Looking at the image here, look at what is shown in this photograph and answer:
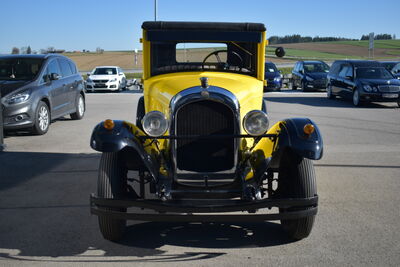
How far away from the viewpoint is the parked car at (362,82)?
18027 millimetres

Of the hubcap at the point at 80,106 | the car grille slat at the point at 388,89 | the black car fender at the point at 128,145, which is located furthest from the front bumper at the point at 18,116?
the car grille slat at the point at 388,89

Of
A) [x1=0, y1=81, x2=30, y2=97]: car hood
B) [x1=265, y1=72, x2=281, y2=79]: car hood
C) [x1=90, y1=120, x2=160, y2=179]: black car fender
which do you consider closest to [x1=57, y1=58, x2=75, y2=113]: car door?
[x1=0, y1=81, x2=30, y2=97]: car hood

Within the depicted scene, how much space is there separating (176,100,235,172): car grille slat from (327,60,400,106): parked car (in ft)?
46.5

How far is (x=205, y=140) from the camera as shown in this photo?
4.98 meters

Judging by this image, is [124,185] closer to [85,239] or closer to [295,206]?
[85,239]

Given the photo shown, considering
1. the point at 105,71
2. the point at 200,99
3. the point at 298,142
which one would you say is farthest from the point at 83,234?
the point at 105,71

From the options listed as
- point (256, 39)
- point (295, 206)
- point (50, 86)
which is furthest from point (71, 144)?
point (295, 206)

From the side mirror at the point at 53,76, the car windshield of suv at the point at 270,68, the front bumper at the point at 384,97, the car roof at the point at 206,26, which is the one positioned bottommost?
the front bumper at the point at 384,97

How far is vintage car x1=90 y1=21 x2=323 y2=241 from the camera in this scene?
435 centimetres

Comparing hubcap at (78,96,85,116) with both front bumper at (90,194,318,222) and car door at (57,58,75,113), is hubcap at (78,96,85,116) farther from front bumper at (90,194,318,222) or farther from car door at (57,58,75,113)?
front bumper at (90,194,318,222)

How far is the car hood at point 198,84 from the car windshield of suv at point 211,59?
0.22 m

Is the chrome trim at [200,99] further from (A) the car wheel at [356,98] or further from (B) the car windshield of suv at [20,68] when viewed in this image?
(A) the car wheel at [356,98]

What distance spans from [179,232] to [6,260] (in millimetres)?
1593

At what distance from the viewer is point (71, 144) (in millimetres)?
10422
